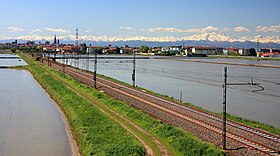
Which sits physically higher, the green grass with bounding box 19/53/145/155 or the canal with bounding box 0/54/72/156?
the green grass with bounding box 19/53/145/155

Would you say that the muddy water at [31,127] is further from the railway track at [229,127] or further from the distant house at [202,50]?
the distant house at [202,50]

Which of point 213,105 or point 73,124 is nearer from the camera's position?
point 73,124

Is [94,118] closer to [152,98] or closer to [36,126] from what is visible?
[36,126]

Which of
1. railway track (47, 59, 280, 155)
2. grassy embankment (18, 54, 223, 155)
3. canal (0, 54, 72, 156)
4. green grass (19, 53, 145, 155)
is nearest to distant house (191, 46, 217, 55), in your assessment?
canal (0, 54, 72, 156)

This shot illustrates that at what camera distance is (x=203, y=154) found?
36.9 ft

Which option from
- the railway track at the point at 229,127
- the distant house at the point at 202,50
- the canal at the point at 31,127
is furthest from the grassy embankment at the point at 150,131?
the distant house at the point at 202,50

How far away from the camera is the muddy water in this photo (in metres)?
14.0

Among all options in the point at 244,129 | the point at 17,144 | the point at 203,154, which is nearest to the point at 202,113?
the point at 244,129

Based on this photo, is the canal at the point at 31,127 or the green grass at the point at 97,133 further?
the canal at the point at 31,127

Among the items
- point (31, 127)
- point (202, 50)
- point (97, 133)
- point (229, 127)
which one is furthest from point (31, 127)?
point (202, 50)

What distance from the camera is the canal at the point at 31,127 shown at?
14070 millimetres

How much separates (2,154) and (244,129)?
31.0 feet

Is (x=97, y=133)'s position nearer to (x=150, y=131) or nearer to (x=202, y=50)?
(x=150, y=131)

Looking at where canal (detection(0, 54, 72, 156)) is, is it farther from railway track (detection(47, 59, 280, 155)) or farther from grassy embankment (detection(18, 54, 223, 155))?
railway track (detection(47, 59, 280, 155))
